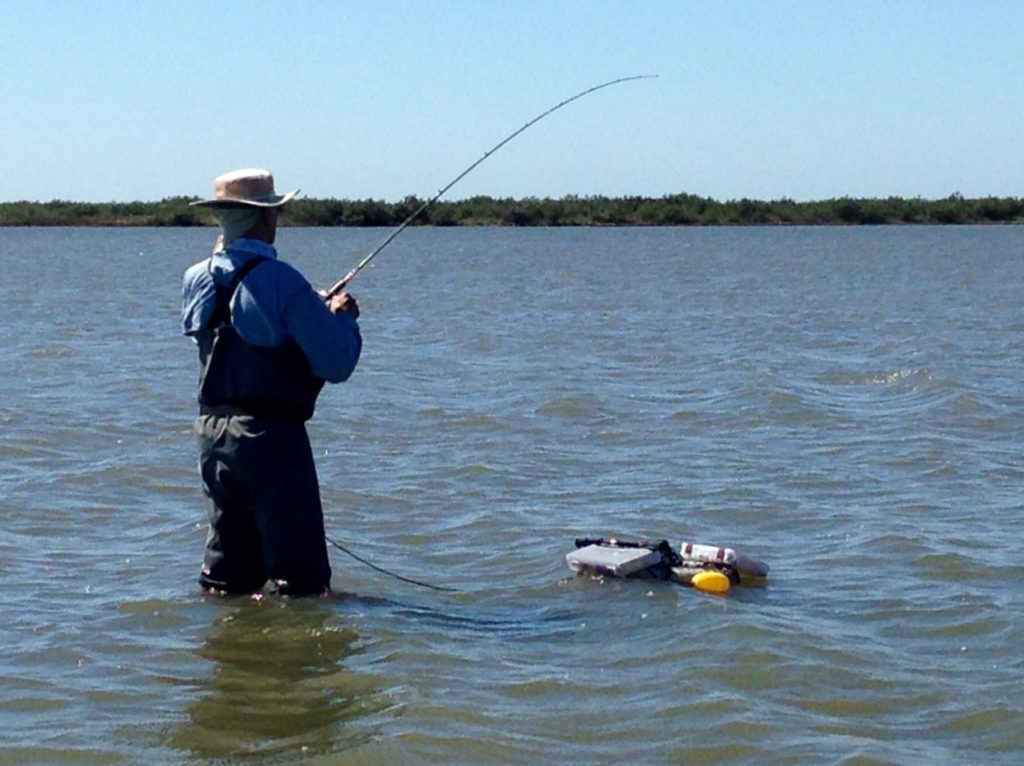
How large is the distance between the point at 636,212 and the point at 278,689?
85162 millimetres

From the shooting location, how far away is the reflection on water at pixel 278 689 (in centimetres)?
560

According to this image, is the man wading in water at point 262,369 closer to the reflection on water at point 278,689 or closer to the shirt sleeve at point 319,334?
the shirt sleeve at point 319,334

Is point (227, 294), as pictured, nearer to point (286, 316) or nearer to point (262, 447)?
point (286, 316)

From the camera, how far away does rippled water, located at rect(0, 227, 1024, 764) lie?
5.81 metres

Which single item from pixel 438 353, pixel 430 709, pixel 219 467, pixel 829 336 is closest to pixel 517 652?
pixel 430 709

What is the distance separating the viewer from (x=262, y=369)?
254 inches

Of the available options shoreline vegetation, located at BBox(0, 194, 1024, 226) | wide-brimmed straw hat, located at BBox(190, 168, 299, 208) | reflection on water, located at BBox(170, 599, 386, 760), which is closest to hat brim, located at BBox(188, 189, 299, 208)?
wide-brimmed straw hat, located at BBox(190, 168, 299, 208)

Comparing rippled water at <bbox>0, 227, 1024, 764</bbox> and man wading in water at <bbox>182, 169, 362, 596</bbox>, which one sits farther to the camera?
man wading in water at <bbox>182, 169, 362, 596</bbox>

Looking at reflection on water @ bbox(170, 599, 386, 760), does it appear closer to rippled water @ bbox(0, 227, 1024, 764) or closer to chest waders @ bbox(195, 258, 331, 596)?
rippled water @ bbox(0, 227, 1024, 764)

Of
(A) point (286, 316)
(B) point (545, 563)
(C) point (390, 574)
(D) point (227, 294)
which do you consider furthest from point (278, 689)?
(B) point (545, 563)

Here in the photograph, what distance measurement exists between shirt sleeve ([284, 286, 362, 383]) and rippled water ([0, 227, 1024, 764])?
3.58ft

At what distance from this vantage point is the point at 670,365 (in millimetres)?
17312

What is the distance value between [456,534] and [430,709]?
3.22 m

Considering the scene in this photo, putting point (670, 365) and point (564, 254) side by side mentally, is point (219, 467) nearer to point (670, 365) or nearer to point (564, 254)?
point (670, 365)
